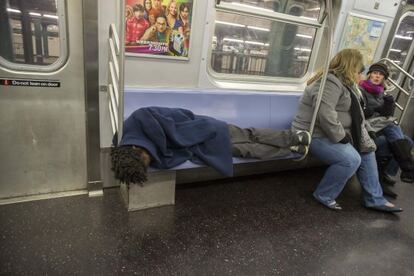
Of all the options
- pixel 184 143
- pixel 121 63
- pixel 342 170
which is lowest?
pixel 342 170

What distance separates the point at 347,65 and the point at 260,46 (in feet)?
3.03

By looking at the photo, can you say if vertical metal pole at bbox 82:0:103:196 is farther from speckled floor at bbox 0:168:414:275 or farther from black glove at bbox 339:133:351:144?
black glove at bbox 339:133:351:144

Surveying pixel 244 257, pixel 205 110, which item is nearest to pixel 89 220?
pixel 244 257

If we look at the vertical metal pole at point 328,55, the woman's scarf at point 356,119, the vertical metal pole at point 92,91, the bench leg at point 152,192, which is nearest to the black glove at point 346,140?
the woman's scarf at point 356,119

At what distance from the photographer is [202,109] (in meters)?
2.76

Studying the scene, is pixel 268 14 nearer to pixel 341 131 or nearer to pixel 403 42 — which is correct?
pixel 341 131

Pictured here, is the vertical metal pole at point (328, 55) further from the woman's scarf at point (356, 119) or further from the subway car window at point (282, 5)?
the subway car window at point (282, 5)

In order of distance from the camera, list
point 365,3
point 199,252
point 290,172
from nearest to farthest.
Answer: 1. point 199,252
2. point 365,3
3. point 290,172

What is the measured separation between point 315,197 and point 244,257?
1252mm

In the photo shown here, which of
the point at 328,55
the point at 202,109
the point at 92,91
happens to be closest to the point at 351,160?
the point at 328,55

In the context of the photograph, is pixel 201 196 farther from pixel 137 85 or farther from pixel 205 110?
pixel 137 85

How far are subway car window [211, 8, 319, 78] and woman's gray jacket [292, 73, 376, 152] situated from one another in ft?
2.40

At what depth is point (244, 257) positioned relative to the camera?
2025 mm

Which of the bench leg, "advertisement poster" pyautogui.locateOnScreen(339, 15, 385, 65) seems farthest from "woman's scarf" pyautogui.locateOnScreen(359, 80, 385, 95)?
the bench leg
